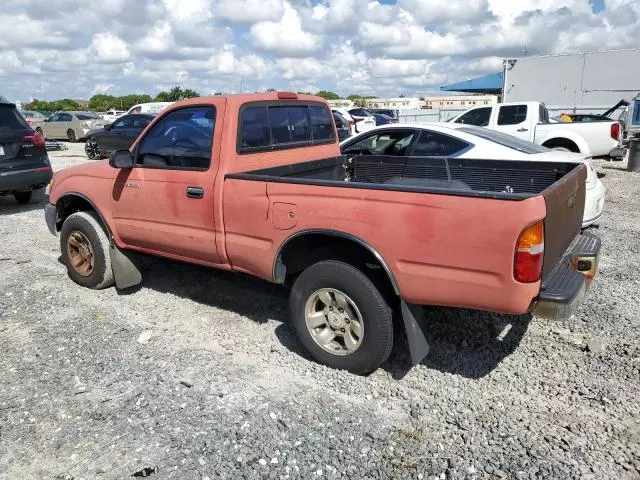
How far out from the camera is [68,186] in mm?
5199

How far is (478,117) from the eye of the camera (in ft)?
42.1

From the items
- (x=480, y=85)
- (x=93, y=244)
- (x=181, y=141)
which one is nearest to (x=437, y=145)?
(x=181, y=141)

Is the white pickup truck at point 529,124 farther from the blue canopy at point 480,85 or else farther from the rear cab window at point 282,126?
the blue canopy at point 480,85

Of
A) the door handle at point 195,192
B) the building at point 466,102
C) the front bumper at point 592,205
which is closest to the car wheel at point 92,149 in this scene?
the door handle at point 195,192

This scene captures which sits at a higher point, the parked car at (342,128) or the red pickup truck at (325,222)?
the red pickup truck at (325,222)

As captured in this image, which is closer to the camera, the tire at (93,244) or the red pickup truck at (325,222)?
the red pickup truck at (325,222)

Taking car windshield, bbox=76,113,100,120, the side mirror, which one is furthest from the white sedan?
car windshield, bbox=76,113,100,120

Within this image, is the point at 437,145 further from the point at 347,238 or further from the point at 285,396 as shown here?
the point at 285,396

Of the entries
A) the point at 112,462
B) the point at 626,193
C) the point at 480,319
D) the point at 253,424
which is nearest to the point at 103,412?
the point at 112,462

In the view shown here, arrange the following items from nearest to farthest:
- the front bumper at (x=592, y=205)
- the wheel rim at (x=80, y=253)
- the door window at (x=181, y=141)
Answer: the door window at (x=181, y=141)
the wheel rim at (x=80, y=253)
the front bumper at (x=592, y=205)

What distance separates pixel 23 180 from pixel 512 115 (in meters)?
10.3

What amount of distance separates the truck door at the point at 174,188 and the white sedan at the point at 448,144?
11.8 ft

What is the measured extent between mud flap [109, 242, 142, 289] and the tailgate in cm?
373

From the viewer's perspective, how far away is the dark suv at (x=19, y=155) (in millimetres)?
8430
